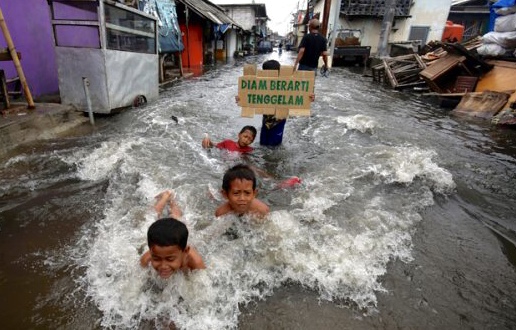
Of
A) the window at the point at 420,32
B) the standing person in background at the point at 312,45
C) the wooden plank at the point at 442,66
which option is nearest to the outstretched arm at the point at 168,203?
the standing person in background at the point at 312,45

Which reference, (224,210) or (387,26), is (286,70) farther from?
(387,26)

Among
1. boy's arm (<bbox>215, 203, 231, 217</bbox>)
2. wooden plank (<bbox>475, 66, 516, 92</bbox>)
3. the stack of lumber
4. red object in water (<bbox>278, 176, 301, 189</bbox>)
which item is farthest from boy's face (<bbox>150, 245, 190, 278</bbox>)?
the stack of lumber

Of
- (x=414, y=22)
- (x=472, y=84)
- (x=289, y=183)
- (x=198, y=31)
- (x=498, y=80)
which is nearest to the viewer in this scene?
(x=289, y=183)

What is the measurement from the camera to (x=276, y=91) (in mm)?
4461

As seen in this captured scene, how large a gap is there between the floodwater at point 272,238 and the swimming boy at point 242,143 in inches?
9.2

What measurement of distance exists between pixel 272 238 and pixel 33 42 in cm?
704

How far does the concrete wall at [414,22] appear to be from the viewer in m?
26.4

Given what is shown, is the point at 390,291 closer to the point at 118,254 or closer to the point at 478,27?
the point at 118,254

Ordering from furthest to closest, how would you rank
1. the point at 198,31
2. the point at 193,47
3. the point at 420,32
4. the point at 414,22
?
1. the point at 420,32
2. the point at 414,22
3. the point at 198,31
4. the point at 193,47

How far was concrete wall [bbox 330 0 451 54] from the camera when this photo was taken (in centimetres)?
2638

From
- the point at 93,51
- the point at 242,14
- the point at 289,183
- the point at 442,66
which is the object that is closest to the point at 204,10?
the point at 442,66

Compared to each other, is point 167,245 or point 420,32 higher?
point 420,32

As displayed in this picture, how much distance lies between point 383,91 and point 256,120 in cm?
728

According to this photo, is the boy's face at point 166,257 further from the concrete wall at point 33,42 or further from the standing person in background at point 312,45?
the concrete wall at point 33,42
